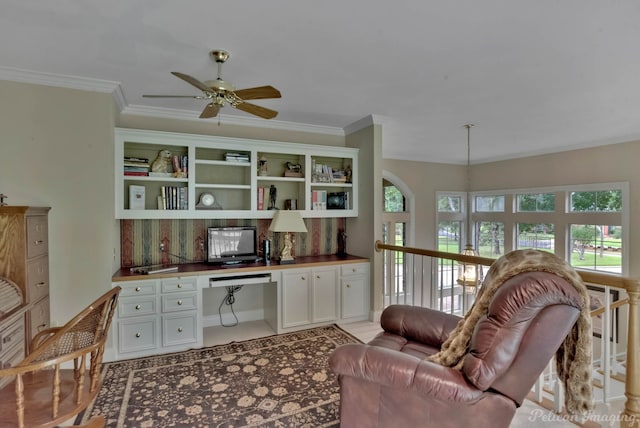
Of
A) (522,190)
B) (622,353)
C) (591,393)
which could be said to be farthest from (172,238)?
(622,353)

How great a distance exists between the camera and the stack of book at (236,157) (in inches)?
144

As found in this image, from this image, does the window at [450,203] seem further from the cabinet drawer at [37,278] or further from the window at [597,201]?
the cabinet drawer at [37,278]

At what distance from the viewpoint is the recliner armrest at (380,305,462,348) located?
82.4 inches

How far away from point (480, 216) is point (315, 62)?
18.6 feet

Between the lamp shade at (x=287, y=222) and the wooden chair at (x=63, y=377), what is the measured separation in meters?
2.03

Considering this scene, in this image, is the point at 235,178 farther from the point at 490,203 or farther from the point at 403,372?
the point at 490,203

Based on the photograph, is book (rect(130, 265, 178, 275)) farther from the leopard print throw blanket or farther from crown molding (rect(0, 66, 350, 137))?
the leopard print throw blanket

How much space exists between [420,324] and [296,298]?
1.73 meters

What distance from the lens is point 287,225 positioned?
364 centimetres

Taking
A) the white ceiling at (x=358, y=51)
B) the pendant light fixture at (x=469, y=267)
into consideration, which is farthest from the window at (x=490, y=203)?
the white ceiling at (x=358, y=51)

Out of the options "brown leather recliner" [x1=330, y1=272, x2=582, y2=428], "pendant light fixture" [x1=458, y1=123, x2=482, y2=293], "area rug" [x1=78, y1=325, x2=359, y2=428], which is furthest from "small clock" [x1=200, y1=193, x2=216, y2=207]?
"pendant light fixture" [x1=458, y1=123, x2=482, y2=293]

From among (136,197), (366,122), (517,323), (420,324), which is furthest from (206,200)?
(517,323)

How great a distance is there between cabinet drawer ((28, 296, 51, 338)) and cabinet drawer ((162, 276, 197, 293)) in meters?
0.86

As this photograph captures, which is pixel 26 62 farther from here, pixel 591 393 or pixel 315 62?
pixel 591 393
